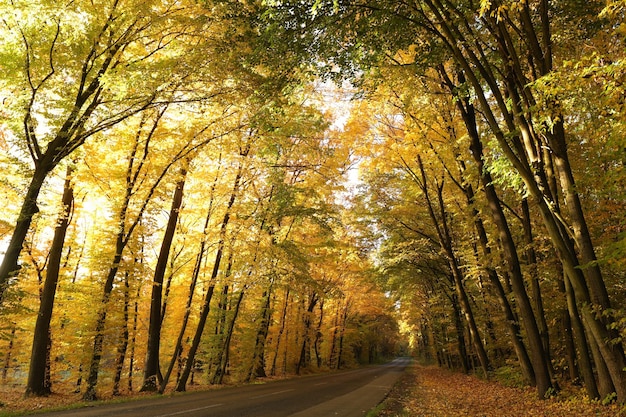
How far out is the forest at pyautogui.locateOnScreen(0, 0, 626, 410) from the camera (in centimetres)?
768

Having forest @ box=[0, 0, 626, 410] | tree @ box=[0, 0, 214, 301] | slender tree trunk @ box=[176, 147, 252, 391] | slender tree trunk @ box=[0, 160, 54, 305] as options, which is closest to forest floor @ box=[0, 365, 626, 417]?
forest @ box=[0, 0, 626, 410]

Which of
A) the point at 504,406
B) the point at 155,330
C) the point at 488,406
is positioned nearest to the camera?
the point at 504,406

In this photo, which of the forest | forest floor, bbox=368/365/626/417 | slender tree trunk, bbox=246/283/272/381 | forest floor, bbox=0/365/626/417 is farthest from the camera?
slender tree trunk, bbox=246/283/272/381

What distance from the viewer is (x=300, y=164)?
60.3 feet

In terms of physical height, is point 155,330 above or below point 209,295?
Result: below

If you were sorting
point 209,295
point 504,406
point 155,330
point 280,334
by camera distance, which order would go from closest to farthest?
point 504,406 < point 155,330 < point 209,295 < point 280,334

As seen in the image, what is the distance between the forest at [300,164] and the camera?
7676 millimetres

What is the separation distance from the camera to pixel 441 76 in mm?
12570

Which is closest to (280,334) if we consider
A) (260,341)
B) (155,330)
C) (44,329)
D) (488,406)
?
(260,341)

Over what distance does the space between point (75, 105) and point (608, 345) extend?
13035mm

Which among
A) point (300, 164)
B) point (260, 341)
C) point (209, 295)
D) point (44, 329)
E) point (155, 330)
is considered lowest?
point (260, 341)

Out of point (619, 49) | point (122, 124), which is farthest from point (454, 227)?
point (122, 124)

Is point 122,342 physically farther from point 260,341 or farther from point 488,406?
point 488,406

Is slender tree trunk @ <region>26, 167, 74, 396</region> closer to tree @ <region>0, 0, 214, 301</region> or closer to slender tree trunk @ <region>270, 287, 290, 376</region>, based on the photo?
tree @ <region>0, 0, 214, 301</region>
